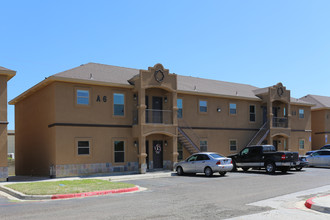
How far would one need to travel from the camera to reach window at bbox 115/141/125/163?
2509 cm

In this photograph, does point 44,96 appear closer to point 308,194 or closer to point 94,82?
point 94,82

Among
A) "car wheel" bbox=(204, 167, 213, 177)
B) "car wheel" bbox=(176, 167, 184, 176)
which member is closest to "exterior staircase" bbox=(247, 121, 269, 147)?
"car wheel" bbox=(176, 167, 184, 176)

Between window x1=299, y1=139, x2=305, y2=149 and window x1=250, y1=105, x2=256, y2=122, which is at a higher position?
window x1=250, y1=105, x2=256, y2=122

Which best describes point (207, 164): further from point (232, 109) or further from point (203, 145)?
point (232, 109)

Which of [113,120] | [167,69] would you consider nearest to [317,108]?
[167,69]

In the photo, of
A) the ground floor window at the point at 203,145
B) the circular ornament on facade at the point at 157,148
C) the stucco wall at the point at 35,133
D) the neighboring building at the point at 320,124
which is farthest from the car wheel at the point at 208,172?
the neighboring building at the point at 320,124

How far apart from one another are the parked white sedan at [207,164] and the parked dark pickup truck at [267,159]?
3.25m

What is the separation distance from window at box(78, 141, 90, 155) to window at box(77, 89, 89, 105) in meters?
2.64

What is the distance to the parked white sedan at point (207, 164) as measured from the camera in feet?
70.8

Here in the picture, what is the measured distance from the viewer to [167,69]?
26312 mm

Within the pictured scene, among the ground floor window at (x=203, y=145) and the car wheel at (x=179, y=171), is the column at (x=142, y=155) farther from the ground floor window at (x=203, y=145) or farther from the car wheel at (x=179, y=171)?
the ground floor window at (x=203, y=145)

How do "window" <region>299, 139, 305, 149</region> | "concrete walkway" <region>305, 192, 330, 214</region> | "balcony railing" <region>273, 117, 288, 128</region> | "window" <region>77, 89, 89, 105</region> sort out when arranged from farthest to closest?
1. "window" <region>299, 139, 305, 149</region>
2. "balcony railing" <region>273, 117, 288, 128</region>
3. "window" <region>77, 89, 89, 105</region>
4. "concrete walkway" <region>305, 192, 330, 214</region>

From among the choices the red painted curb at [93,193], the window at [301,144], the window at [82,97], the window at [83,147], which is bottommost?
the red painted curb at [93,193]

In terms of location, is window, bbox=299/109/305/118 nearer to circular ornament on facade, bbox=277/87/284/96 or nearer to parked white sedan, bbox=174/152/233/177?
circular ornament on facade, bbox=277/87/284/96
